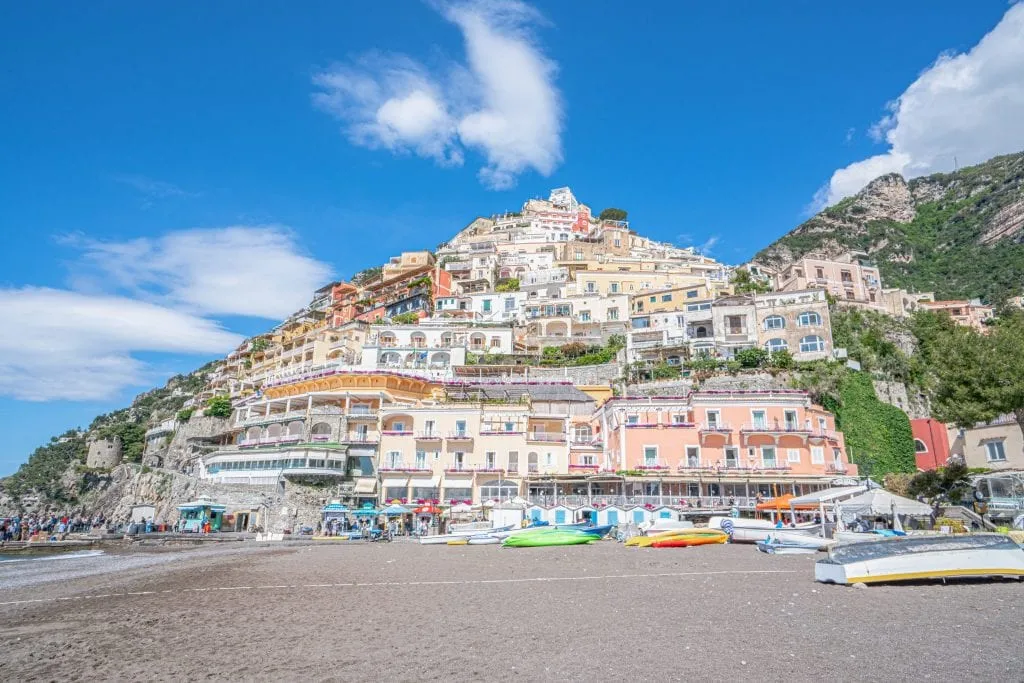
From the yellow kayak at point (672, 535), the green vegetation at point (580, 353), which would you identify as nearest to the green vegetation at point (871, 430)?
the green vegetation at point (580, 353)

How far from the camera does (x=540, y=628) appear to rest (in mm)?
8695

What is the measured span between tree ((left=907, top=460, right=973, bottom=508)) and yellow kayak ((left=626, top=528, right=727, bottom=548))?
30.7ft

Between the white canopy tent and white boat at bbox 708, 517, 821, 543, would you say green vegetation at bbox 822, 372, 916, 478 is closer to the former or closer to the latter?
the white canopy tent

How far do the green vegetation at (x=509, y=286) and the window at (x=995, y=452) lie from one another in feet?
152

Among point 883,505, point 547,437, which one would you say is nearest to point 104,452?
point 547,437

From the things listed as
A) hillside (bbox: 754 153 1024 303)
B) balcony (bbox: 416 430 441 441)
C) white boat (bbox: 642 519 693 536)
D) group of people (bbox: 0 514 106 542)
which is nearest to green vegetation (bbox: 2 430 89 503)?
group of people (bbox: 0 514 106 542)

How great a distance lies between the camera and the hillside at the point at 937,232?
8406 centimetres

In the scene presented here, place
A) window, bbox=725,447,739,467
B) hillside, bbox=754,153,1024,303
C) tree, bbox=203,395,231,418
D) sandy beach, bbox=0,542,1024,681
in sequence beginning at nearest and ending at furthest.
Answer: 1. sandy beach, bbox=0,542,1024,681
2. window, bbox=725,447,739,467
3. tree, bbox=203,395,231,418
4. hillside, bbox=754,153,1024,303

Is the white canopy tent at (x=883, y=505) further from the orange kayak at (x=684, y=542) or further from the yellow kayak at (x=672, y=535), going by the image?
the orange kayak at (x=684, y=542)

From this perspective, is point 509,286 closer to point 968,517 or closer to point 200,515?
point 200,515

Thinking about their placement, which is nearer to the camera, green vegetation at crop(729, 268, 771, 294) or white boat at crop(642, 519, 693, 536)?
white boat at crop(642, 519, 693, 536)

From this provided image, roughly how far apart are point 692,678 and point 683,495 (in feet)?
94.7

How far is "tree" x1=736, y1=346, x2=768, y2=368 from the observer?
4344 cm

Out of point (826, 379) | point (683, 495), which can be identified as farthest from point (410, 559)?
point (826, 379)
